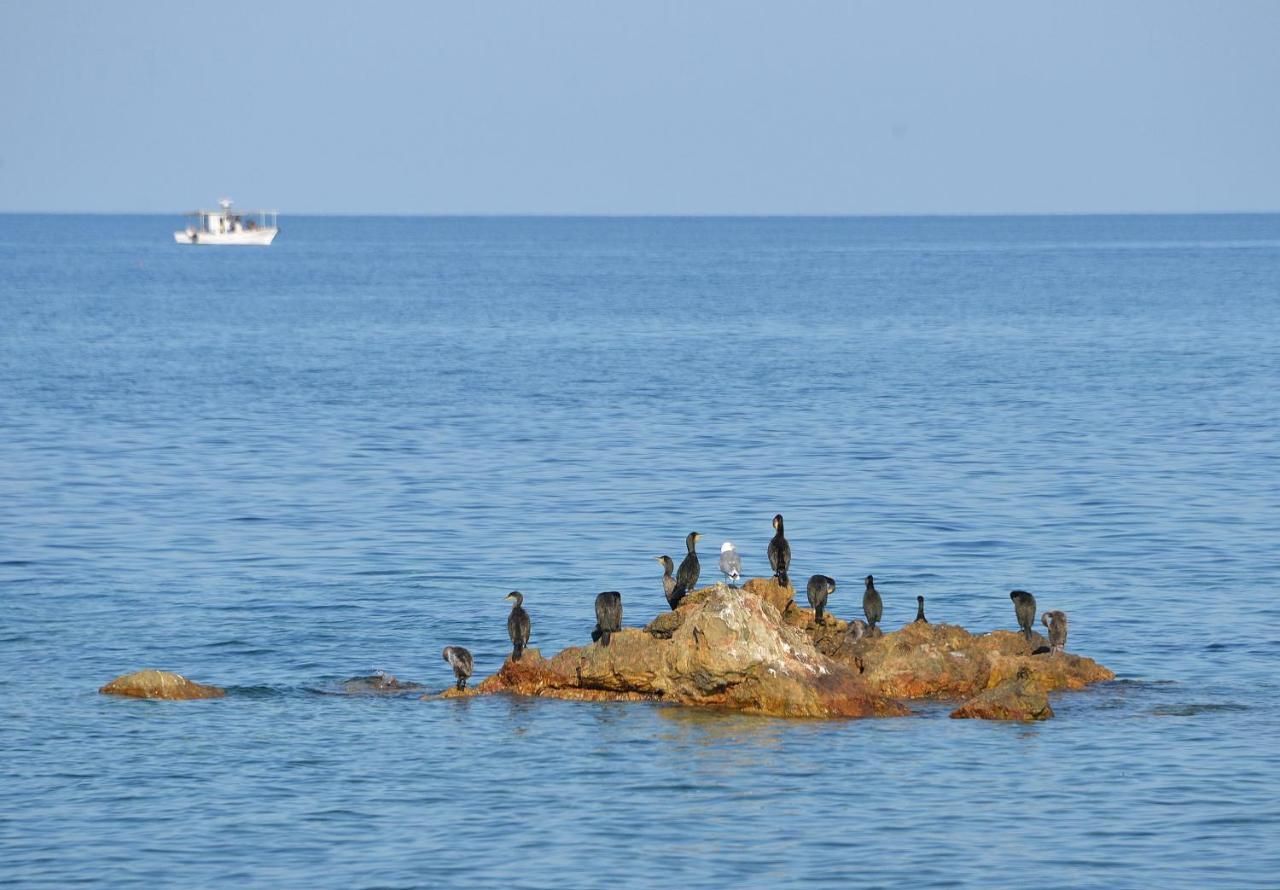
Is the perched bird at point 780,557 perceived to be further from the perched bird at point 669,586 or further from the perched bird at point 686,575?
the perched bird at point 669,586

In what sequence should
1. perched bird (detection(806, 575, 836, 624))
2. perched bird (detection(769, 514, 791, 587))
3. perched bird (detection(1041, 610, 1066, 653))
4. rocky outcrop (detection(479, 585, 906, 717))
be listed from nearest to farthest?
rocky outcrop (detection(479, 585, 906, 717))
perched bird (detection(1041, 610, 1066, 653))
perched bird (detection(806, 575, 836, 624))
perched bird (detection(769, 514, 791, 587))

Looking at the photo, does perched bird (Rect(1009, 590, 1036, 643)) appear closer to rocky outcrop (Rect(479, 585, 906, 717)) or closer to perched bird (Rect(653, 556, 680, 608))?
rocky outcrop (Rect(479, 585, 906, 717))

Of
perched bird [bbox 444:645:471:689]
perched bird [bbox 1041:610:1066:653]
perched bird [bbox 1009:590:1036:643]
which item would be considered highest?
perched bird [bbox 1009:590:1036:643]

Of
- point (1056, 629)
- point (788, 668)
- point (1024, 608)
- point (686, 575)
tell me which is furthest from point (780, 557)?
point (1056, 629)

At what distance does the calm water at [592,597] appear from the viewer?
68.0ft

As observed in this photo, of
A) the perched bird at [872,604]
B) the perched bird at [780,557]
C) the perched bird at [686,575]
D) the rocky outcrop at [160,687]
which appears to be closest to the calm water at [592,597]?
the rocky outcrop at [160,687]

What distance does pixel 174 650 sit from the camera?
98.3 feet

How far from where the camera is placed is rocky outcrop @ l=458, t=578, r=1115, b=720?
2508 centimetres

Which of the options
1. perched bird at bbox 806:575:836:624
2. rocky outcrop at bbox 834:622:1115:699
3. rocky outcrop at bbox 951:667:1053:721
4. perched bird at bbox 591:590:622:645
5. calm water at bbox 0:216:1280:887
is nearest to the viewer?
calm water at bbox 0:216:1280:887

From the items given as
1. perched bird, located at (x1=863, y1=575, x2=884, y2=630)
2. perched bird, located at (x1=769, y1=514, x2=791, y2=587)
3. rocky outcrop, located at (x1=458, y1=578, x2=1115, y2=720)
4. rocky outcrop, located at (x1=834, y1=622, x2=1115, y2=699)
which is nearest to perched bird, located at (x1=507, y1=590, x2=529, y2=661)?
rocky outcrop, located at (x1=458, y1=578, x2=1115, y2=720)

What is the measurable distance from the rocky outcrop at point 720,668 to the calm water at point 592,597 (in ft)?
1.54

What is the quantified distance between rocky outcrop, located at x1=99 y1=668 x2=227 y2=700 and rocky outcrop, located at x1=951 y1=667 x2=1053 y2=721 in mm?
10466

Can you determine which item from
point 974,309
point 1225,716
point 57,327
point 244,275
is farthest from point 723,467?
point 244,275

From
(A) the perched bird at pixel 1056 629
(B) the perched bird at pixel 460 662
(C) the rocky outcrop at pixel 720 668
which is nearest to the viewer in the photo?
(C) the rocky outcrop at pixel 720 668
